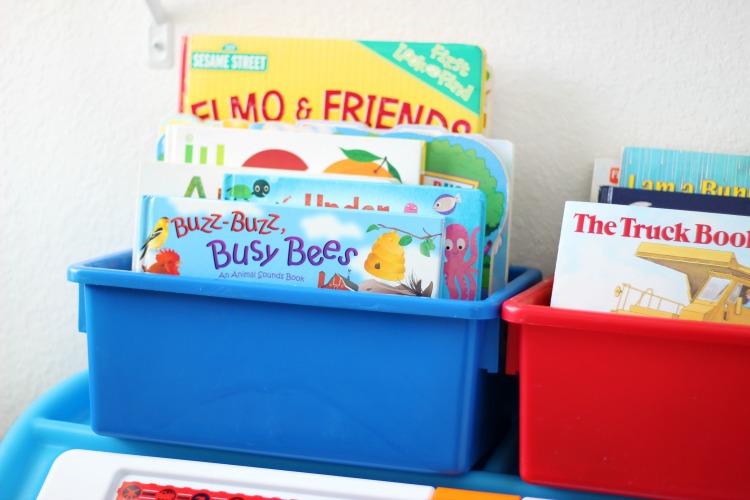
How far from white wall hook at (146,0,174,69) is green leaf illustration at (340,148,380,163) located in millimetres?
350

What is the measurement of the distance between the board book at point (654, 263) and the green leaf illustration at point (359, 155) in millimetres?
205

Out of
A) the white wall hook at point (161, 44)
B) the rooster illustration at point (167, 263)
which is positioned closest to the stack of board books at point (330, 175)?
the rooster illustration at point (167, 263)

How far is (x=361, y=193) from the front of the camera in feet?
2.36

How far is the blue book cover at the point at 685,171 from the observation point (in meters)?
0.82

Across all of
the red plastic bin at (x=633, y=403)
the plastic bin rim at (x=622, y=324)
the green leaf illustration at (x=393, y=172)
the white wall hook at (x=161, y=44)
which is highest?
the white wall hook at (x=161, y=44)

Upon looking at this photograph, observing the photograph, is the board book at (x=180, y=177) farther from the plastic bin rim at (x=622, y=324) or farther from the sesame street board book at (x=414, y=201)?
the plastic bin rim at (x=622, y=324)

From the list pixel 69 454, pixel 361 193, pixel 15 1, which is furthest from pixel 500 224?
pixel 15 1

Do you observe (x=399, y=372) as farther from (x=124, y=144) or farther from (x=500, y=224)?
(x=124, y=144)

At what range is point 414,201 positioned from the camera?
712 millimetres

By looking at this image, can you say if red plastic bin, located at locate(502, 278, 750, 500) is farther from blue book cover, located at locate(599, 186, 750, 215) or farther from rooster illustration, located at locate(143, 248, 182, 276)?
rooster illustration, located at locate(143, 248, 182, 276)

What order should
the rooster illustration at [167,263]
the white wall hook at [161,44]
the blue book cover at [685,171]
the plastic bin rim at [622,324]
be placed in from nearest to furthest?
the plastic bin rim at [622,324], the rooster illustration at [167,263], the blue book cover at [685,171], the white wall hook at [161,44]

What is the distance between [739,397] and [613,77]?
42 cm

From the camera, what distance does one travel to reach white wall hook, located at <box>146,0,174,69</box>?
1.00 m

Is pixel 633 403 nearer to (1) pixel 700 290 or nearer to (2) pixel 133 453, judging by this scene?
(1) pixel 700 290
